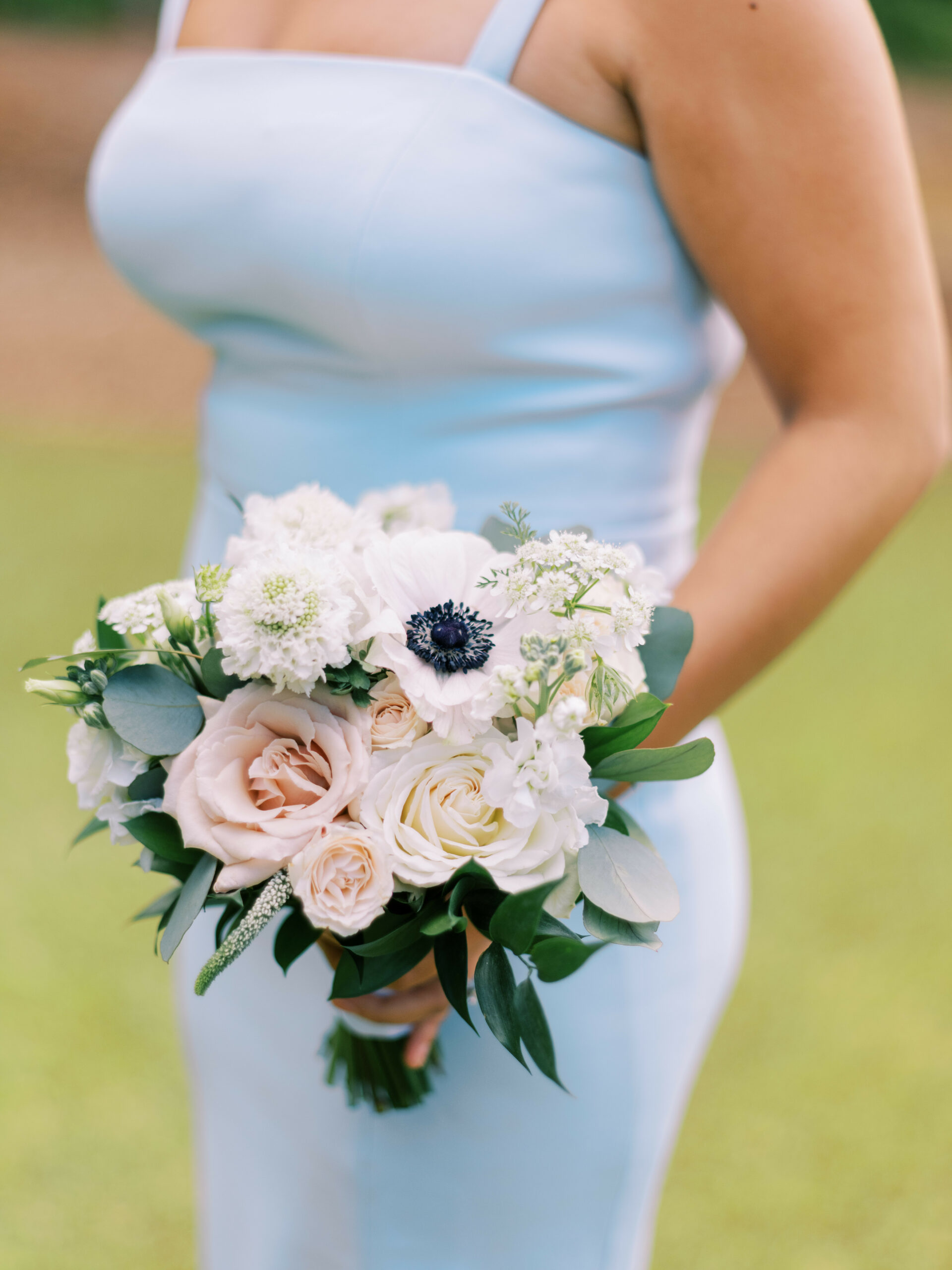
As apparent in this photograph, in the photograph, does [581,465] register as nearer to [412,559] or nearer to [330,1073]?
[412,559]

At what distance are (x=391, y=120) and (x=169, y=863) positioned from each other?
772 mm

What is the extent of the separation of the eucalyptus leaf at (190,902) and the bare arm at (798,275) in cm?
44

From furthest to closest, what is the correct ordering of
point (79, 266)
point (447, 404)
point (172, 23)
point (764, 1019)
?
point (79, 266), point (764, 1019), point (172, 23), point (447, 404)

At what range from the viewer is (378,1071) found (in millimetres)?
1258

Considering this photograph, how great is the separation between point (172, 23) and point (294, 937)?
120 cm

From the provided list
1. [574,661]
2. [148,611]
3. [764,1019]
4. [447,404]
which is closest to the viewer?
[574,661]

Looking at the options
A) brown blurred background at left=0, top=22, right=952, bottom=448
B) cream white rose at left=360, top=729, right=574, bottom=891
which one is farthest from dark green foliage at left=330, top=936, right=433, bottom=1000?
brown blurred background at left=0, top=22, right=952, bottom=448

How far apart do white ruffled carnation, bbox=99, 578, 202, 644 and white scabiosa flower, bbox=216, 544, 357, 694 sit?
72 millimetres

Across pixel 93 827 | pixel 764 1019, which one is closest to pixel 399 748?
pixel 93 827

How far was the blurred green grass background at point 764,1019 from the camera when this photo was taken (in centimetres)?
269

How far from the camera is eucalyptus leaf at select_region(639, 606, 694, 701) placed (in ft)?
3.32

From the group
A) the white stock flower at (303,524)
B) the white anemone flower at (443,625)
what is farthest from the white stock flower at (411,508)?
the white anemone flower at (443,625)

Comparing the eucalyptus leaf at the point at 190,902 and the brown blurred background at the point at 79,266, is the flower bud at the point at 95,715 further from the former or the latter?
the brown blurred background at the point at 79,266

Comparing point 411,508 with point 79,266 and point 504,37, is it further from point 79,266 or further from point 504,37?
point 79,266
